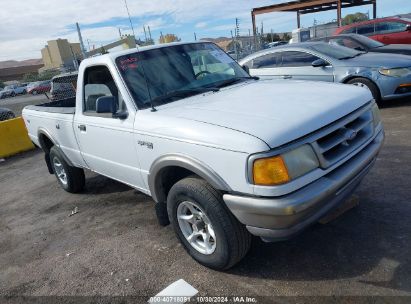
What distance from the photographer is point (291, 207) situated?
7.97 ft

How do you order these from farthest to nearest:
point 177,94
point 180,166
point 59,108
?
1. point 59,108
2. point 177,94
3. point 180,166

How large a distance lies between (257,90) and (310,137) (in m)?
1.11

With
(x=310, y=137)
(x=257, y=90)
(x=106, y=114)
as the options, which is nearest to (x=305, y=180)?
(x=310, y=137)

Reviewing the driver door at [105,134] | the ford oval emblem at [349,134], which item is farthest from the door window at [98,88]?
the ford oval emblem at [349,134]

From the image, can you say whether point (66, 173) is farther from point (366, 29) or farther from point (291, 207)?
point (366, 29)

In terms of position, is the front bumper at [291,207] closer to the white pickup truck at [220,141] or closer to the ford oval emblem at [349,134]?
the white pickup truck at [220,141]

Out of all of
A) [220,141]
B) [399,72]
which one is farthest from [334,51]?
[220,141]

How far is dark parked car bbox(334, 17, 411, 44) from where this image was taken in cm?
1305

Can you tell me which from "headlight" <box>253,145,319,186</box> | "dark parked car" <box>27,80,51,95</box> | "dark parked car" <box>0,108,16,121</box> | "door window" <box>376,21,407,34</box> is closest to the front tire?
"headlight" <box>253,145,319,186</box>

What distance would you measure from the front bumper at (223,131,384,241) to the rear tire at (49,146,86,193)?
3524mm

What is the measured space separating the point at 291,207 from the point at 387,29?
13.5 metres

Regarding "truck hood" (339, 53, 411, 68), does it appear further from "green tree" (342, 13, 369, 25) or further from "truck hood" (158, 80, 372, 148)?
"green tree" (342, 13, 369, 25)

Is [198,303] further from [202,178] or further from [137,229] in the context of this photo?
[137,229]

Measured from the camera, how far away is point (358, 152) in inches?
119
